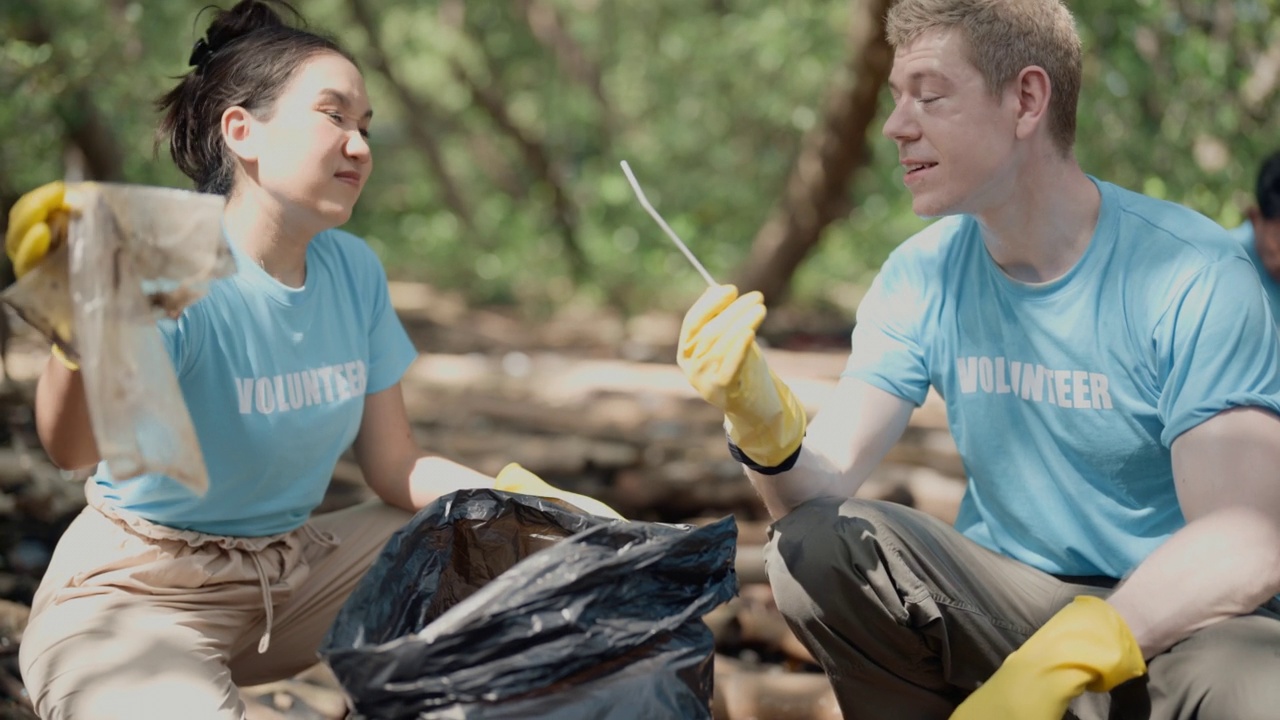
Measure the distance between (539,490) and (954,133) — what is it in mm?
926

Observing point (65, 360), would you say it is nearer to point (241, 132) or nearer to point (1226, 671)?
point (241, 132)

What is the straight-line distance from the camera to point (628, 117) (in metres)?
11.8

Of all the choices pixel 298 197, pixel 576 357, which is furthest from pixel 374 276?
pixel 576 357

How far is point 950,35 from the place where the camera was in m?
2.26

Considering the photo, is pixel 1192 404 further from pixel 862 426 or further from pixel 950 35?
pixel 950 35

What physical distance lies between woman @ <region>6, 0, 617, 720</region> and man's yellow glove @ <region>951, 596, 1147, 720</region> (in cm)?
77

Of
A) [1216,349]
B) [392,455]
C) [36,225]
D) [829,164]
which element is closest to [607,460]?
[392,455]

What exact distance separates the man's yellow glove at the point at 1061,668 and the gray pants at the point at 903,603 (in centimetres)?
17

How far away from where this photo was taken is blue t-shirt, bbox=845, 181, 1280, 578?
2.06m

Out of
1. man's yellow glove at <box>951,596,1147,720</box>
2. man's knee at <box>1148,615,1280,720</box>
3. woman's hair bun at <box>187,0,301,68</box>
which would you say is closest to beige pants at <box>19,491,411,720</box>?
woman's hair bun at <box>187,0,301,68</box>

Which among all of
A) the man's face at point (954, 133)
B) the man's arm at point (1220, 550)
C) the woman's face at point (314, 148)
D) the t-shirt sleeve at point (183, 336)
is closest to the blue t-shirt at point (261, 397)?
the t-shirt sleeve at point (183, 336)

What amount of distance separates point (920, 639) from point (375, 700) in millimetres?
921

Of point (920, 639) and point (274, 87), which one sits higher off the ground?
point (274, 87)

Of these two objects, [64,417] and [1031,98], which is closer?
[64,417]
